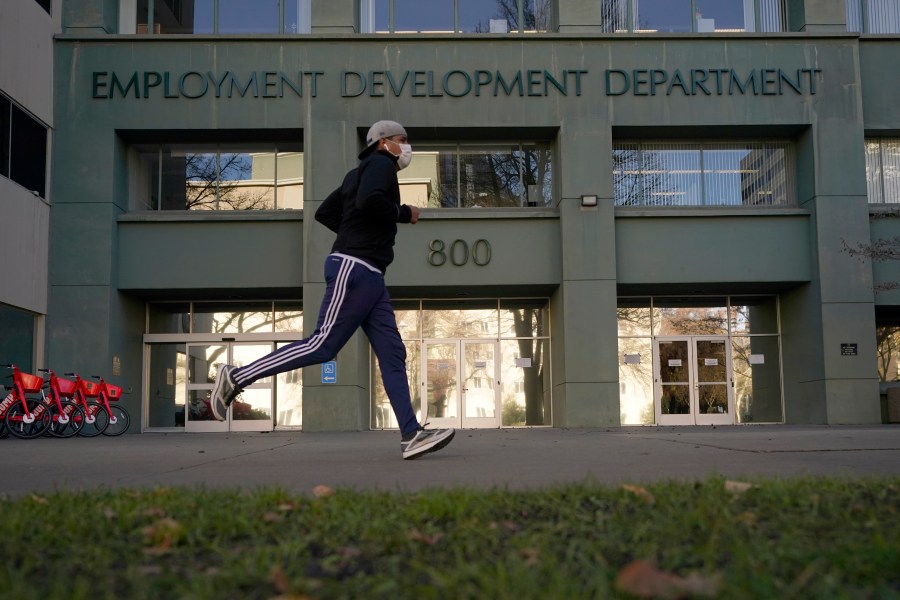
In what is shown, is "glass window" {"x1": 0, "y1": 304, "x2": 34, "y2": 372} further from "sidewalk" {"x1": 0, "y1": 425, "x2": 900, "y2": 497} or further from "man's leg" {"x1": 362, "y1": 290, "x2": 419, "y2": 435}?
"man's leg" {"x1": 362, "y1": 290, "x2": 419, "y2": 435}

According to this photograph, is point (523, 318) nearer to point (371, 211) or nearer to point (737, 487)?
point (371, 211)

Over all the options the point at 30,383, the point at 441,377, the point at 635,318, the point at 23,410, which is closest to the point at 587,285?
the point at 635,318

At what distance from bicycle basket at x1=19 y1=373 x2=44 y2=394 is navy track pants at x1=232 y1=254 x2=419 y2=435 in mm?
11397

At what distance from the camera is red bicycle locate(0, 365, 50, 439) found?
15984mm

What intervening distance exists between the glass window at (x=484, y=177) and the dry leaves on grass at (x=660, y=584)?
18.3 metres

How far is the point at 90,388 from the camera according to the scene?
59.3ft

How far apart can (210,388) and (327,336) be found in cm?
1624

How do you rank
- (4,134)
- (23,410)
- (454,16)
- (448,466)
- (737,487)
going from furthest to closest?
(454,16)
(4,134)
(23,410)
(448,466)
(737,487)

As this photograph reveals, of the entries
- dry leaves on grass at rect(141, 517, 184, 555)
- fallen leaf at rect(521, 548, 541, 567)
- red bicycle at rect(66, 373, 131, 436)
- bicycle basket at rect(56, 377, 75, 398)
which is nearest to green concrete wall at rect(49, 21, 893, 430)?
red bicycle at rect(66, 373, 131, 436)

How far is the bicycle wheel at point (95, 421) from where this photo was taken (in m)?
17.9

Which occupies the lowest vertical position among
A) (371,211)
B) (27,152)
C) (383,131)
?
(371,211)

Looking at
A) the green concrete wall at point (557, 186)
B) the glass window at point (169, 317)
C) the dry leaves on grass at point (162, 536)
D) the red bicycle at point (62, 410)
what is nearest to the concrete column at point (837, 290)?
the green concrete wall at point (557, 186)

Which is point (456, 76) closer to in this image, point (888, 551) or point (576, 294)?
point (576, 294)

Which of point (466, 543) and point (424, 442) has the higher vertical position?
point (424, 442)
